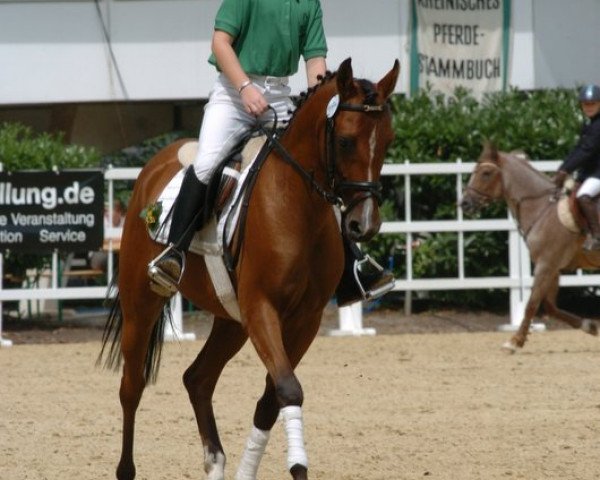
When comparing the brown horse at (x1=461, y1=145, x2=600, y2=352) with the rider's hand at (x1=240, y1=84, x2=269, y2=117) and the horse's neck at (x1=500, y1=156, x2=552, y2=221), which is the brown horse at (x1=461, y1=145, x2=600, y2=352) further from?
the rider's hand at (x1=240, y1=84, x2=269, y2=117)

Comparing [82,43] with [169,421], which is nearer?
[169,421]

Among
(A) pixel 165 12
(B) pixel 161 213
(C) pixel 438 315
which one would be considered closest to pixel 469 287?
(C) pixel 438 315

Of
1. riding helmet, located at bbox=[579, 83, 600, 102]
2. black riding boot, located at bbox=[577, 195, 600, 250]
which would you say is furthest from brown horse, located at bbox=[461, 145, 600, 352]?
riding helmet, located at bbox=[579, 83, 600, 102]

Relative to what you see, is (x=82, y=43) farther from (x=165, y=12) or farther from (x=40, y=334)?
(x=40, y=334)

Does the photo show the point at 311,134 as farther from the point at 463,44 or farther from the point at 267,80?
the point at 463,44

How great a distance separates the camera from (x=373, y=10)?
20.3 meters

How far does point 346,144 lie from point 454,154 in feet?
36.4

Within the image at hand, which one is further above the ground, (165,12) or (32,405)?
(165,12)

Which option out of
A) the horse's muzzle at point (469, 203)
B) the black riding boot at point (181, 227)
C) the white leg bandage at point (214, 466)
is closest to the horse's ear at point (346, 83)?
the black riding boot at point (181, 227)

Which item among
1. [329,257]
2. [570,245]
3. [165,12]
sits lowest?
[570,245]

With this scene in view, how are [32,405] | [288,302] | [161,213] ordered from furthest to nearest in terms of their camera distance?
[32,405], [161,213], [288,302]

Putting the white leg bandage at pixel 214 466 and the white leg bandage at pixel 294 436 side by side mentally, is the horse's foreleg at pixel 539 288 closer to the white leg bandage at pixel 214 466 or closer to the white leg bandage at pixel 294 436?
the white leg bandage at pixel 214 466

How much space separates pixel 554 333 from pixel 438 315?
1509 mm

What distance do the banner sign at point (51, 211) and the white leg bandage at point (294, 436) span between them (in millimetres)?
9423
